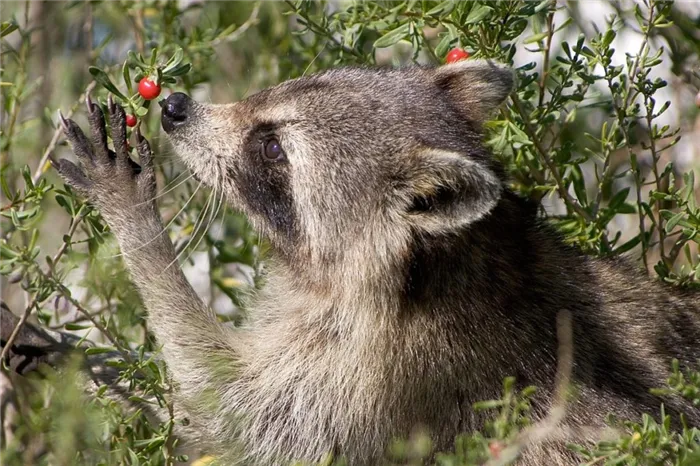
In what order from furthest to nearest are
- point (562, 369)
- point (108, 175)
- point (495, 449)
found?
point (108, 175)
point (562, 369)
point (495, 449)

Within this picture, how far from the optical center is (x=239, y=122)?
4.84 meters

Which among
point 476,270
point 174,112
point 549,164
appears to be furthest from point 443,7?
point 174,112

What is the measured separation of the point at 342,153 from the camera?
4.60 meters

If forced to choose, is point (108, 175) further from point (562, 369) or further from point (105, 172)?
point (562, 369)

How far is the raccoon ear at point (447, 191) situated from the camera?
4.21 m

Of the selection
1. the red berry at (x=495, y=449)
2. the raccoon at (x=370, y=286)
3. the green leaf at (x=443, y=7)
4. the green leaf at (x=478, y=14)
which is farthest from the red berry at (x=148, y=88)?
the red berry at (x=495, y=449)

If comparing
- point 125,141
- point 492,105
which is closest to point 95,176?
point 125,141

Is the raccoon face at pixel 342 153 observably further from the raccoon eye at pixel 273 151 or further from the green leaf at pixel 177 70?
the green leaf at pixel 177 70

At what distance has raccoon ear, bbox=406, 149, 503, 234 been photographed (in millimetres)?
4215

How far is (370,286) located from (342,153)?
2.01 ft

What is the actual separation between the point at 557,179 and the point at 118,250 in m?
2.23

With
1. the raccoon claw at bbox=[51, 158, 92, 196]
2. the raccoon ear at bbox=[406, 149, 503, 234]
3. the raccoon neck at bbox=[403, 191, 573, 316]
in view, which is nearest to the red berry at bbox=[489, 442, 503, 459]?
the raccoon ear at bbox=[406, 149, 503, 234]

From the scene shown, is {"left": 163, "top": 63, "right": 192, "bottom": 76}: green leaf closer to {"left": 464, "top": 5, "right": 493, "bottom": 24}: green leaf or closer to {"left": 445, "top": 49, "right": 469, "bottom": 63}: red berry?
{"left": 464, "top": 5, "right": 493, "bottom": 24}: green leaf

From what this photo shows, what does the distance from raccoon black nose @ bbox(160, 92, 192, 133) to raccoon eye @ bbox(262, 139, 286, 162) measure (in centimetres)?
41
